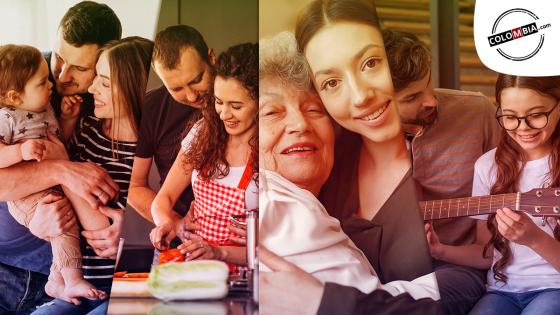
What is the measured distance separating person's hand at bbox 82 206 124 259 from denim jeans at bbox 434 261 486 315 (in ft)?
3.23

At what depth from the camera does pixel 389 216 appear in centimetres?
219

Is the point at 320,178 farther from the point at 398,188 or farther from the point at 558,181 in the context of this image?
the point at 558,181

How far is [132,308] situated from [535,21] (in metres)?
1.46

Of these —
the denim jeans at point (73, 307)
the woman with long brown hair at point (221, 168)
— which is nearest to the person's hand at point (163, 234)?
the woman with long brown hair at point (221, 168)

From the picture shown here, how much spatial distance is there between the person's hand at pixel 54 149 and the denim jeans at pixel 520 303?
135cm

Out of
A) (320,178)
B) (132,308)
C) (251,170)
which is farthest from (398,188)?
(132,308)

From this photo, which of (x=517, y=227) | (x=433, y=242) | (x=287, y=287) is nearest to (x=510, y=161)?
(x=517, y=227)

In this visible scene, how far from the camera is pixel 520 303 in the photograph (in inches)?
85.6

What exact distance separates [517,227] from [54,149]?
56.2 inches

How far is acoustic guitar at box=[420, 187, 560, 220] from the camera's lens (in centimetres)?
214

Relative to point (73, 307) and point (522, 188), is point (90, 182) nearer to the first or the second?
point (73, 307)

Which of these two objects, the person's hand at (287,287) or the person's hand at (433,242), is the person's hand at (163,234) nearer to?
the person's hand at (287,287)

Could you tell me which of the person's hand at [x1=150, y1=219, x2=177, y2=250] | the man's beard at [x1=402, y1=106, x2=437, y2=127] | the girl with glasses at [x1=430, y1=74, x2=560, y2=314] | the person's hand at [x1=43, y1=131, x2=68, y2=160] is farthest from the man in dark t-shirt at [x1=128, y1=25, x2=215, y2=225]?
the girl with glasses at [x1=430, y1=74, x2=560, y2=314]

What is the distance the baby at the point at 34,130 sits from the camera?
2.25 m
